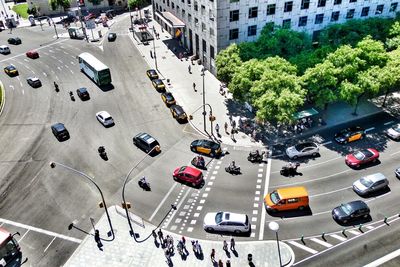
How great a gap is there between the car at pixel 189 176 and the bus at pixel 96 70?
104 ft

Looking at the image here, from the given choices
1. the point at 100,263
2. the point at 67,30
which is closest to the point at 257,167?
the point at 100,263

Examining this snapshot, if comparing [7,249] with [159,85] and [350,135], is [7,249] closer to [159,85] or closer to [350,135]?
[159,85]

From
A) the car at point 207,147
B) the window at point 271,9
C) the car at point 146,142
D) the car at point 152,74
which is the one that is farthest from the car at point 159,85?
the window at point 271,9

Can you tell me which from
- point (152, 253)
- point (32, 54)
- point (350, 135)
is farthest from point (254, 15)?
point (32, 54)

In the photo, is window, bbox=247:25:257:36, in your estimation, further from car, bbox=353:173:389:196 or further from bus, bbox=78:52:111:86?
car, bbox=353:173:389:196

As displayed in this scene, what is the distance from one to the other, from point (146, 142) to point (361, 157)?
2997 centimetres

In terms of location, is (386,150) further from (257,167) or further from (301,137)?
(257,167)

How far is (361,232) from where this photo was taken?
37969 millimetres

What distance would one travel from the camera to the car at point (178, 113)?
5794cm

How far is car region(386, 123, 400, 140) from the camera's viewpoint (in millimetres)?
50744

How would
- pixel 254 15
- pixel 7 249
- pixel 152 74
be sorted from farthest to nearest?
pixel 152 74
pixel 254 15
pixel 7 249

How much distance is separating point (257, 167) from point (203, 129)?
1247cm

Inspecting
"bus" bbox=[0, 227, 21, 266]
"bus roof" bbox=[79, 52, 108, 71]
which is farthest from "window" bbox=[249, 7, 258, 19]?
"bus" bbox=[0, 227, 21, 266]

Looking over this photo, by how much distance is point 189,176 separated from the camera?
44.9 m
